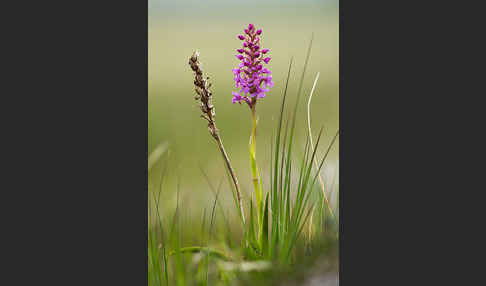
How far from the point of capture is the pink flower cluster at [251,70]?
125 inches

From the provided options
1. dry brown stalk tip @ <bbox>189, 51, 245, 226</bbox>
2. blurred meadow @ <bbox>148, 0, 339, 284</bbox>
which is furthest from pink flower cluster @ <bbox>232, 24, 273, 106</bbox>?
dry brown stalk tip @ <bbox>189, 51, 245, 226</bbox>

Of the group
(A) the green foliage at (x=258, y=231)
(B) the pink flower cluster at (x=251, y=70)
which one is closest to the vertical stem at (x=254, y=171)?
(A) the green foliage at (x=258, y=231)

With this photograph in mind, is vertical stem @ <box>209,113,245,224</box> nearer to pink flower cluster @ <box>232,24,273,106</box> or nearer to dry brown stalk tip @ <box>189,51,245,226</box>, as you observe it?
dry brown stalk tip @ <box>189,51,245,226</box>

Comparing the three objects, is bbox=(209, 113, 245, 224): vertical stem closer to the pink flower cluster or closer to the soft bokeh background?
the soft bokeh background

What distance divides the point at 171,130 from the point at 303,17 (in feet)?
2.96

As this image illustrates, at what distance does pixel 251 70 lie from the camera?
3.18 metres

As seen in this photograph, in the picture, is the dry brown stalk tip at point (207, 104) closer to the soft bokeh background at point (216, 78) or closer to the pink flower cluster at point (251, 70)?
the soft bokeh background at point (216, 78)

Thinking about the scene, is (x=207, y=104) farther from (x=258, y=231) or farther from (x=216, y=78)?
(x=258, y=231)

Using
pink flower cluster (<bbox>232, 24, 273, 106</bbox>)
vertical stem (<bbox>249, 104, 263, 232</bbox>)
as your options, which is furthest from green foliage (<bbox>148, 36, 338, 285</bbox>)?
pink flower cluster (<bbox>232, 24, 273, 106</bbox>)

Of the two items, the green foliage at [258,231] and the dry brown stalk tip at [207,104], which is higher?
the dry brown stalk tip at [207,104]

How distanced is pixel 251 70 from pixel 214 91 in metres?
0.22

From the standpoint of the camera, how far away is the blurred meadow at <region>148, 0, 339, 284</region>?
10.5 ft

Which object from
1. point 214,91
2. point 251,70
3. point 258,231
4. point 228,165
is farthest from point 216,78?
point 258,231

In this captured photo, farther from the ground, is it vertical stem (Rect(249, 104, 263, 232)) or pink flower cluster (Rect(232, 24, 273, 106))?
pink flower cluster (Rect(232, 24, 273, 106))
